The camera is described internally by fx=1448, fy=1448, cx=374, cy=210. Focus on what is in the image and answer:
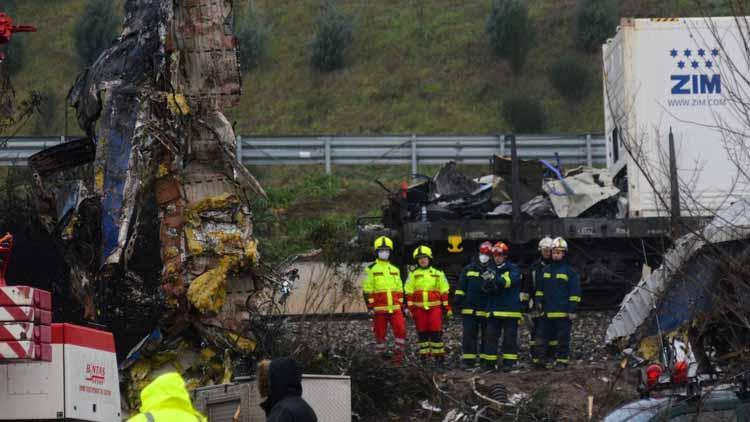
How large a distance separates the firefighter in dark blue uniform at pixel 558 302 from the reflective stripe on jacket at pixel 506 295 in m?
0.35

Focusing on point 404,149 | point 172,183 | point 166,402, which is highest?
point 404,149

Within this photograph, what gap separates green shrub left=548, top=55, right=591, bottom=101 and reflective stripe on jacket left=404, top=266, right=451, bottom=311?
27.5 metres

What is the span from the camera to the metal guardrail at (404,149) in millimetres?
31016

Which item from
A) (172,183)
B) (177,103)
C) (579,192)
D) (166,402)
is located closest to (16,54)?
(579,192)

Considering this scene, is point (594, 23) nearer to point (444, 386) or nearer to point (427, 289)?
point (427, 289)

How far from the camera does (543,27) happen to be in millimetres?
47500

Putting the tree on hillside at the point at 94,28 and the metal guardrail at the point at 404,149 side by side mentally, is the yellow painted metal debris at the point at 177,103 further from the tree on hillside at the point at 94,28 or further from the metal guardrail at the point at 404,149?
the tree on hillside at the point at 94,28

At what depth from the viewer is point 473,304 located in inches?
641

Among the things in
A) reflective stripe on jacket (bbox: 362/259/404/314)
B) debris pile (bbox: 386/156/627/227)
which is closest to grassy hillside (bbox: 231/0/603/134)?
debris pile (bbox: 386/156/627/227)

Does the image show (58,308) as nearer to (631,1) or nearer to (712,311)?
(712,311)

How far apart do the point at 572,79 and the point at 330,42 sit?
7.70 metres

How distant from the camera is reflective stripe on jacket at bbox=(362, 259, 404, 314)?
1636 centimetres

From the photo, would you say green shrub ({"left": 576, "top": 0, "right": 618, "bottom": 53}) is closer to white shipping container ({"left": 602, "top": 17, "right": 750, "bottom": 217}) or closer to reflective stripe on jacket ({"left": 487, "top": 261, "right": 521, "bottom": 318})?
white shipping container ({"left": 602, "top": 17, "right": 750, "bottom": 217})

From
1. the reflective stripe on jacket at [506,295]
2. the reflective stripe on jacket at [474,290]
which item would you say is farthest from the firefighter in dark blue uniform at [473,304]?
the reflective stripe on jacket at [506,295]
